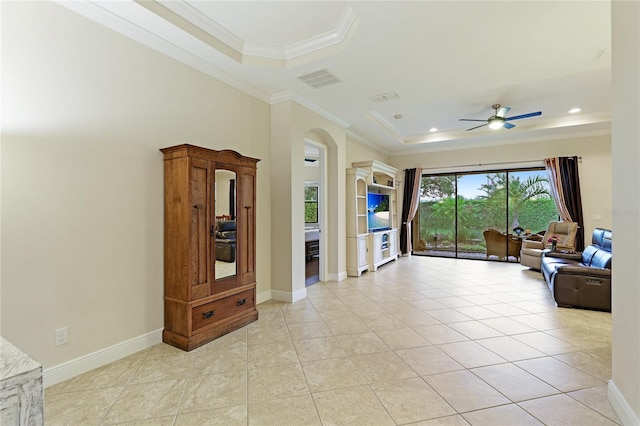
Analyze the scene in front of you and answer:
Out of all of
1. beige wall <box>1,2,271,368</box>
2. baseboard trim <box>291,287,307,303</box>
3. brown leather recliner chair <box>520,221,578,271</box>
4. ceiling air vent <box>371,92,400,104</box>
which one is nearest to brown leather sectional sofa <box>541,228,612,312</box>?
brown leather recliner chair <box>520,221,578,271</box>

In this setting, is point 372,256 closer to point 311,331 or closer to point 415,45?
point 311,331

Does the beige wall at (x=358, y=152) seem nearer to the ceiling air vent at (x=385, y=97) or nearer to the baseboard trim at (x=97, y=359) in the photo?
the ceiling air vent at (x=385, y=97)

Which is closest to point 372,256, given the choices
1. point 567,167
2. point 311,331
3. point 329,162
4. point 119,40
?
point 329,162

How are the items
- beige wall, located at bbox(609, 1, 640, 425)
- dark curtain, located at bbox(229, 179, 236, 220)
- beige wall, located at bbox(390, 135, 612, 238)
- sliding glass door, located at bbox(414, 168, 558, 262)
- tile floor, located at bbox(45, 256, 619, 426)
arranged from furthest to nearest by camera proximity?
sliding glass door, located at bbox(414, 168, 558, 262) < beige wall, located at bbox(390, 135, 612, 238) < dark curtain, located at bbox(229, 179, 236, 220) < tile floor, located at bbox(45, 256, 619, 426) < beige wall, located at bbox(609, 1, 640, 425)

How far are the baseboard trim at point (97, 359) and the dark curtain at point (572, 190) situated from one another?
795 cm

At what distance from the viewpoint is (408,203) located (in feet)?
26.7

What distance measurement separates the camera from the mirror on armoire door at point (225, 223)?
2.99 m

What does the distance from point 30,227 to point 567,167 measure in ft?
28.5

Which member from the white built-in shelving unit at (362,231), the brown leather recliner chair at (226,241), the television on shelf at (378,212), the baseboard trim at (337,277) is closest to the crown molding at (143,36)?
the brown leather recliner chair at (226,241)

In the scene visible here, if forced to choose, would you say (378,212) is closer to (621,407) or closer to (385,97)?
(385,97)

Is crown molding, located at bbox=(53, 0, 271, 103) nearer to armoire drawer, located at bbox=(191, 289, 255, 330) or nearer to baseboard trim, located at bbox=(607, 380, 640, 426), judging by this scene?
armoire drawer, located at bbox=(191, 289, 255, 330)

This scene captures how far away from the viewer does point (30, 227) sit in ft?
6.67

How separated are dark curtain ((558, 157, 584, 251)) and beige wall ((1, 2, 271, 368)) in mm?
7509

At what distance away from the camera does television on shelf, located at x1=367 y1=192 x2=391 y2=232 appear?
6.44m
